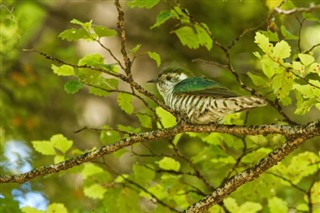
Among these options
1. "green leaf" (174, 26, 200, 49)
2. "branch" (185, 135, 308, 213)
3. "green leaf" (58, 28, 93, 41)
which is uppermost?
"green leaf" (174, 26, 200, 49)

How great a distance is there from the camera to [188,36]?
14.6ft

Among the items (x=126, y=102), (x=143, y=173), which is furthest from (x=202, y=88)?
(x=143, y=173)

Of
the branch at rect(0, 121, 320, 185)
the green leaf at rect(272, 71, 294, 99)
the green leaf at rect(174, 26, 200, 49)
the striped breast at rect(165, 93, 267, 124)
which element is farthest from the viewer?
the green leaf at rect(174, 26, 200, 49)

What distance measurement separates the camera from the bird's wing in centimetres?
428

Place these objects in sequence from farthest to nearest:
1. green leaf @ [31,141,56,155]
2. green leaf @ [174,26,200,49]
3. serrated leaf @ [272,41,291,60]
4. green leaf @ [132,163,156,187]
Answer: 1. green leaf @ [132,163,156,187]
2. green leaf @ [31,141,56,155]
3. green leaf @ [174,26,200,49]
4. serrated leaf @ [272,41,291,60]

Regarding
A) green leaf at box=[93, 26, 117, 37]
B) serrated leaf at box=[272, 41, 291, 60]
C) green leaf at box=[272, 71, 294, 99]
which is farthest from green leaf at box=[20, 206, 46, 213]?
serrated leaf at box=[272, 41, 291, 60]

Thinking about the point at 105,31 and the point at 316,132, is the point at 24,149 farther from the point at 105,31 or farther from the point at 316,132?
the point at 316,132

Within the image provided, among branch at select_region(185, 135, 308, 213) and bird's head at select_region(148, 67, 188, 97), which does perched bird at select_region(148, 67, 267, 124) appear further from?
branch at select_region(185, 135, 308, 213)

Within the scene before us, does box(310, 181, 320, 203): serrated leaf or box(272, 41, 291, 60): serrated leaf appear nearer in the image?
box(272, 41, 291, 60): serrated leaf

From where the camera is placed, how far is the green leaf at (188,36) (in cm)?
441

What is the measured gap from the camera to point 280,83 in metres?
3.27

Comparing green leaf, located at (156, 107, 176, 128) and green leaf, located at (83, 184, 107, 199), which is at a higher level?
green leaf, located at (156, 107, 176, 128)

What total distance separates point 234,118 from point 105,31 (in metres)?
1.32

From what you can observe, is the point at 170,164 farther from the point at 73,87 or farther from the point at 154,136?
the point at 73,87
